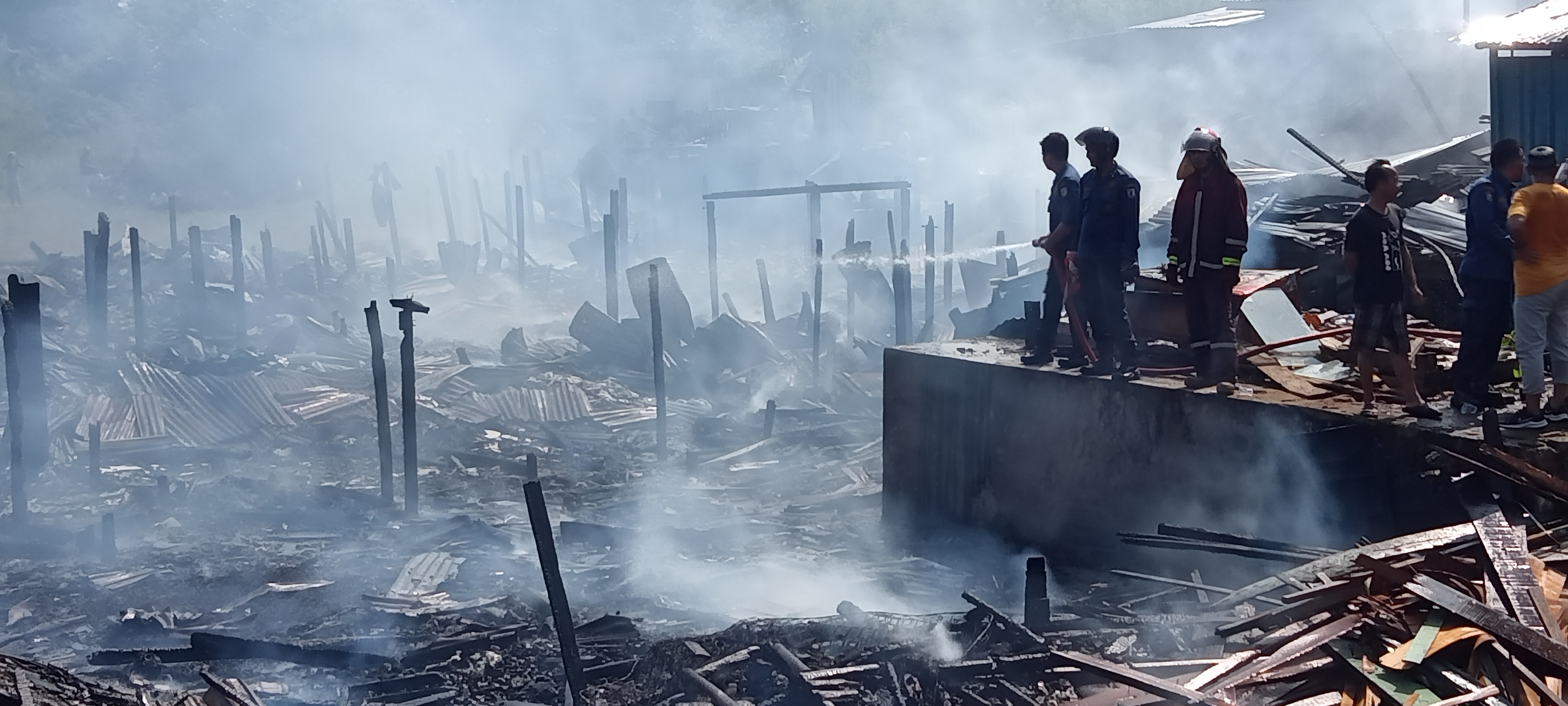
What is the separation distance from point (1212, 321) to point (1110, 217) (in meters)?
1.00

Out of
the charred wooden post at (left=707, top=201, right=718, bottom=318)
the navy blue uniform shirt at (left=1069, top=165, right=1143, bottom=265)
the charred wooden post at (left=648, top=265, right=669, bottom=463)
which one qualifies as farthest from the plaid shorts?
the charred wooden post at (left=707, top=201, right=718, bottom=318)

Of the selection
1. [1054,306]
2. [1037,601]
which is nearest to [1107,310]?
[1054,306]

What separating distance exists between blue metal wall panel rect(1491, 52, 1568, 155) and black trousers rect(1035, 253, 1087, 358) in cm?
756

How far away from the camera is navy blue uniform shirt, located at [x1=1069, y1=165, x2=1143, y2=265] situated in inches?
348

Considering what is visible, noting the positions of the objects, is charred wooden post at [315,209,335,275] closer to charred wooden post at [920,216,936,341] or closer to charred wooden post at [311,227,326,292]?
charred wooden post at [311,227,326,292]

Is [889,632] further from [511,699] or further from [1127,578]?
[511,699]

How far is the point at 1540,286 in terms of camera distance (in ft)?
24.4

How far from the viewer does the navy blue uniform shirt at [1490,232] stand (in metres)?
7.68

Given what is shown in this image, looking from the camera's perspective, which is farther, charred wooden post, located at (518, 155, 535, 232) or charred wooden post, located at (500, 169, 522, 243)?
charred wooden post, located at (518, 155, 535, 232)

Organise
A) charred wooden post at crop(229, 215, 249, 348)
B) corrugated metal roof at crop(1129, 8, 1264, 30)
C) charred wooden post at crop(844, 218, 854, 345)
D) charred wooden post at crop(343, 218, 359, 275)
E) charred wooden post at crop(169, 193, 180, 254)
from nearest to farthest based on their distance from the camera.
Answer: charred wooden post at crop(844, 218, 854, 345)
charred wooden post at crop(229, 215, 249, 348)
charred wooden post at crop(169, 193, 180, 254)
charred wooden post at crop(343, 218, 359, 275)
corrugated metal roof at crop(1129, 8, 1264, 30)

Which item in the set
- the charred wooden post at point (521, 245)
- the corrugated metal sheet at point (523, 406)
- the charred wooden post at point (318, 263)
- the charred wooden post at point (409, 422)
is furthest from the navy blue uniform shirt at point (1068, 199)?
the charred wooden post at point (318, 263)

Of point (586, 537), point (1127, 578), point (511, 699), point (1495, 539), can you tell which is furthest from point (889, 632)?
point (586, 537)

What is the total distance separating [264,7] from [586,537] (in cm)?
4083

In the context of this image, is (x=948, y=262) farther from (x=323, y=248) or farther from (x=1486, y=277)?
(x=1486, y=277)
